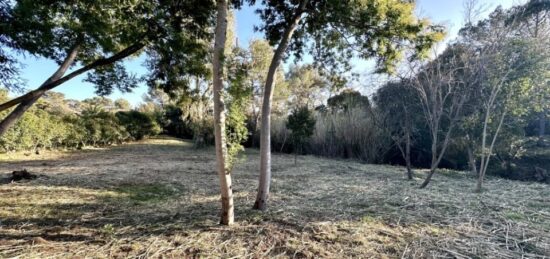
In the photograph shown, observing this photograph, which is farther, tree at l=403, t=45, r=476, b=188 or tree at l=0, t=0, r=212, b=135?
tree at l=403, t=45, r=476, b=188

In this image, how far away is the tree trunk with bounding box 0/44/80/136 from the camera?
323 cm

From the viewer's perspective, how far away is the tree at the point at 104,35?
9.02ft

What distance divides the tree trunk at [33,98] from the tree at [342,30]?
2.61 m

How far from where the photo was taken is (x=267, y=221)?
2861mm

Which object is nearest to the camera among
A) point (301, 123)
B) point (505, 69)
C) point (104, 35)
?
point (104, 35)

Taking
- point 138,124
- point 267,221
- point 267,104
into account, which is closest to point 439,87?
point 267,104

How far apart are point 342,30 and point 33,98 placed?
13.3 ft

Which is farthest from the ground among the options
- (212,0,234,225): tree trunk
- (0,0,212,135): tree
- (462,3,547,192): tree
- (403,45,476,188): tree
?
(462,3,547,192): tree

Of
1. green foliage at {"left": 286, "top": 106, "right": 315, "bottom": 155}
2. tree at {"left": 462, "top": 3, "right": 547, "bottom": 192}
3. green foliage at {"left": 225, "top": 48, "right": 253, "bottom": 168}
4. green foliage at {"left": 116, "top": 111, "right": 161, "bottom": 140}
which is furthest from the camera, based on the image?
green foliage at {"left": 116, "top": 111, "right": 161, "bottom": 140}

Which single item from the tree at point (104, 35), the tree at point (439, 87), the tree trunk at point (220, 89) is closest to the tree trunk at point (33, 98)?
the tree at point (104, 35)

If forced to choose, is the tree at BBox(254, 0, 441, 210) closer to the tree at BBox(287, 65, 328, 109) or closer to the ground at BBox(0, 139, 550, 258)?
the ground at BBox(0, 139, 550, 258)

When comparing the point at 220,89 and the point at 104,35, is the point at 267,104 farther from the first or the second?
the point at 104,35

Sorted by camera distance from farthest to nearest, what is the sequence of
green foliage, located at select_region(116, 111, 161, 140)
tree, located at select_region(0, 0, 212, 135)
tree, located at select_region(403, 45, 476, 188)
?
green foliage, located at select_region(116, 111, 161, 140), tree, located at select_region(403, 45, 476, 188), tree, located at select_region(0, 0, 212, 135)

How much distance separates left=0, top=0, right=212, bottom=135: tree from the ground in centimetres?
151
